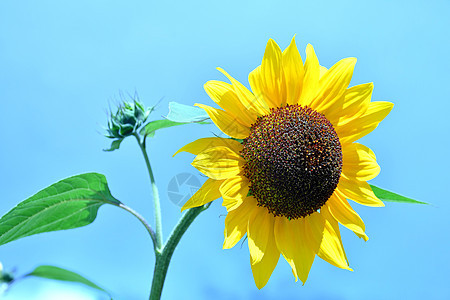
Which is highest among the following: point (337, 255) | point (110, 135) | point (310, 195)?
point (110, 135)

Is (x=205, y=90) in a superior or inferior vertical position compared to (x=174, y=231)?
superior

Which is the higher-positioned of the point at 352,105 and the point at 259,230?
Result: the point at 352,105

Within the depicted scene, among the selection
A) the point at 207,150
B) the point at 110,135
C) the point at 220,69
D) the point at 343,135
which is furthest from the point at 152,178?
the point at 343,135

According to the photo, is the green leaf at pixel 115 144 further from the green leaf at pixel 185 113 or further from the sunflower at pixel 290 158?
the sunflower at pixel 290 158

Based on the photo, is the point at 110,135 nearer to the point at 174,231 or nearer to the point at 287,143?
the point at 174,231

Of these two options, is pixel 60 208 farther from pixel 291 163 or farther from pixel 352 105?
pixel 352 105

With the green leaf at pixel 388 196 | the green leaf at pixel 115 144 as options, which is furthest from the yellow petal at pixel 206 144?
the green leaf at pixel 388 196

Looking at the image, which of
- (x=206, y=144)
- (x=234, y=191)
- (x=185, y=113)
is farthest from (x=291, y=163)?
(x=185, y=113)

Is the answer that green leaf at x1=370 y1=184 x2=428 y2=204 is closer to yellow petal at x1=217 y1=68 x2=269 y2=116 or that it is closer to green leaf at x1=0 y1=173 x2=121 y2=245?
yellow petal at x1=217 y1=68 x2=269 y2=116
